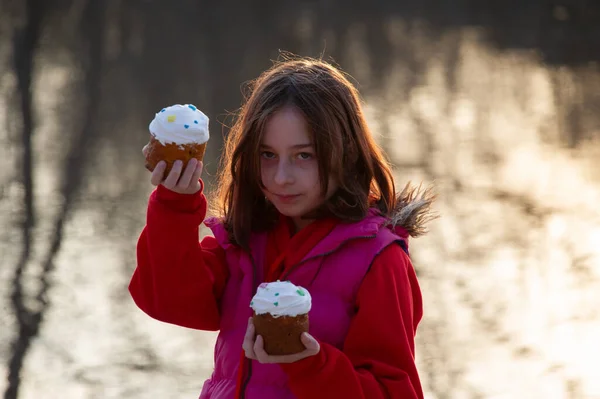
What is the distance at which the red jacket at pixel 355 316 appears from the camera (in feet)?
5.75

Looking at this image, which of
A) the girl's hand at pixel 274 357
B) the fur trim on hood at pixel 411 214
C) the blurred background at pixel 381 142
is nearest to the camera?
the girl's hand at pixel 274 357

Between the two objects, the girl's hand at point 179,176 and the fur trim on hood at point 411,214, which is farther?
the fur trim on hood at point 411,214

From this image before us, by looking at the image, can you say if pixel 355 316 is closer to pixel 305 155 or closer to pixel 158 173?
pixel 305 155

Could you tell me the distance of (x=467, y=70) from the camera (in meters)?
7.30

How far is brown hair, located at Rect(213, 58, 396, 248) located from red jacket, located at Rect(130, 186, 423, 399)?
0.10 meters

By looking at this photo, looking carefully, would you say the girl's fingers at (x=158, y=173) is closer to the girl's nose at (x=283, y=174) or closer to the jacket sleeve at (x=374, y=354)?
the girl's nose at (x=283, y=174)

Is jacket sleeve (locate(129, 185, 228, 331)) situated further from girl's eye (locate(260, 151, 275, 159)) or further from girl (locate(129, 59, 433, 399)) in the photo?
girl's eye (locate(260, 151, 275, 159))

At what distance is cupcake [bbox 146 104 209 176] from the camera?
189 centimetres

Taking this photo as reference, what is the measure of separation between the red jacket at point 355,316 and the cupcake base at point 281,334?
3 centimetres

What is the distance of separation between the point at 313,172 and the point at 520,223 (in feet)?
10.2

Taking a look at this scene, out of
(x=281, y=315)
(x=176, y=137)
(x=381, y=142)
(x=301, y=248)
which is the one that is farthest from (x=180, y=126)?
(x=381, y=142)

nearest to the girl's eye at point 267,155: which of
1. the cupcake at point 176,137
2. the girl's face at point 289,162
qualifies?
the girl's face at point 289,162

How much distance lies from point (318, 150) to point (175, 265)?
30cm

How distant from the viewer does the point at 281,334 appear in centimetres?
171
